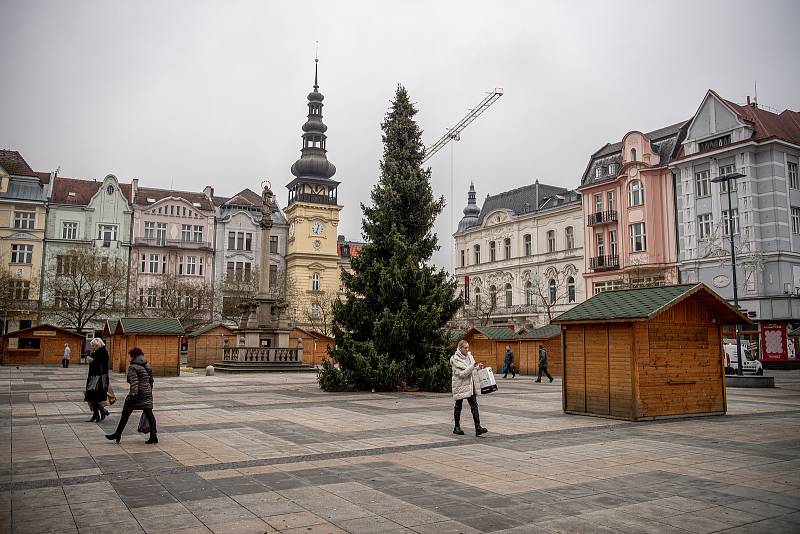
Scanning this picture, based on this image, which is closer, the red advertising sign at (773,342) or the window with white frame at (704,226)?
the red advertising sign at (773,342)

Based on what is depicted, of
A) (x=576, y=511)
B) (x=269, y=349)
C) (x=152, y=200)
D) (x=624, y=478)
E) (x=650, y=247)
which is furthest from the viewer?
(x=152, y=200)

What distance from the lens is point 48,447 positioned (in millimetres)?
10258

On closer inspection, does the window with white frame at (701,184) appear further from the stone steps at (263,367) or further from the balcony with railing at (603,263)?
the stone steps at (263,367)

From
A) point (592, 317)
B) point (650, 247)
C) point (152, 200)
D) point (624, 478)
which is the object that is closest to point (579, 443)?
point (624, 478)

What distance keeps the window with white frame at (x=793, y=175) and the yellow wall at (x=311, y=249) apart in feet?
148

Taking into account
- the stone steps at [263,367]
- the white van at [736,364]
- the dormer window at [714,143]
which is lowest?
the stone steps at [263,367]

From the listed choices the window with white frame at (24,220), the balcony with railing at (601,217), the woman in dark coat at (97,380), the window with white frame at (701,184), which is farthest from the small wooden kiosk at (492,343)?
the window with white frame at (24,220)

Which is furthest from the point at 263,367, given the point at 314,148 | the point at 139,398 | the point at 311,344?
the point at 314,148

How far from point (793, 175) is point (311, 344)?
35202 millimetres

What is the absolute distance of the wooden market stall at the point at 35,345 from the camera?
42.5 m

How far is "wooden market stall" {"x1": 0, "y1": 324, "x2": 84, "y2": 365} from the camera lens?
4247 centimetres

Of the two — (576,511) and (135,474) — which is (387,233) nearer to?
(135,474)

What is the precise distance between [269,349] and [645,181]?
1258 inches

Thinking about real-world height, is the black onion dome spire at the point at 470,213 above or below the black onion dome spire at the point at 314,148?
below
